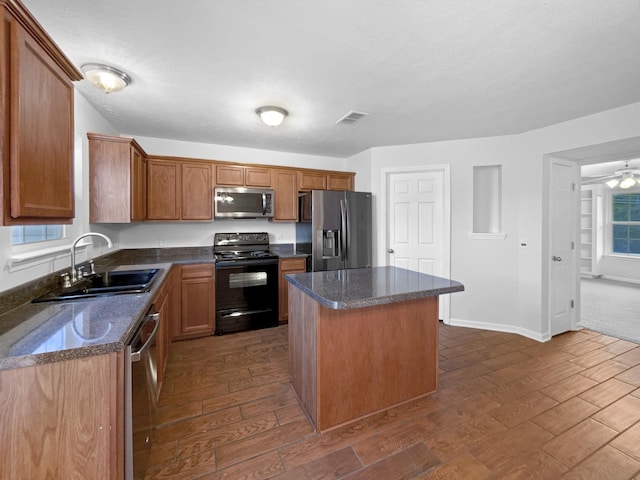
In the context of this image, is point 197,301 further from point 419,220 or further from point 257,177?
point 419,220

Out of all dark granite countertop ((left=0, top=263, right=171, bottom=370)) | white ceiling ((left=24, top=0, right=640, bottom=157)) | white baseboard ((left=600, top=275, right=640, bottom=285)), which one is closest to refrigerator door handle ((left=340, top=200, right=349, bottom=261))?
white ceiling ((left=24, top=0, right=640, bottom=157))

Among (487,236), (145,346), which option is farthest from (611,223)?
(145,346)

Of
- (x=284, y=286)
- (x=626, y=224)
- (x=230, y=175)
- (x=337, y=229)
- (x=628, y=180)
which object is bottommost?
(x=284, y=286)

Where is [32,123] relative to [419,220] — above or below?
above

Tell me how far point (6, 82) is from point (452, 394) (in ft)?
10.1

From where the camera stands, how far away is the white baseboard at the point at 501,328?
10.5 ft

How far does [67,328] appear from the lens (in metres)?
1.22

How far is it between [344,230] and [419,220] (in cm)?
108

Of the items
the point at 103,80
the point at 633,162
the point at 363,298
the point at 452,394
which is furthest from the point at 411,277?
the point at 633,162

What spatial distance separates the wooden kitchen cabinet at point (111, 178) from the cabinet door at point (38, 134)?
4.23ft

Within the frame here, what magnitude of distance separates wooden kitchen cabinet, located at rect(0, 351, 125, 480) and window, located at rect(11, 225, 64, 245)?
1.02 metres

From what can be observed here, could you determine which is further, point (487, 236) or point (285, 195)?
point (285, 195)

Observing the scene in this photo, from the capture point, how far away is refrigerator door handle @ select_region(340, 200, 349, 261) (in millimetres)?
3748

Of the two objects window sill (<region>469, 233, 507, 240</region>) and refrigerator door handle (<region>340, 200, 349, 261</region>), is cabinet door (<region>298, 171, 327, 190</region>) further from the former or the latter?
window sill (<region>469, 233, 507, 240</region>)
